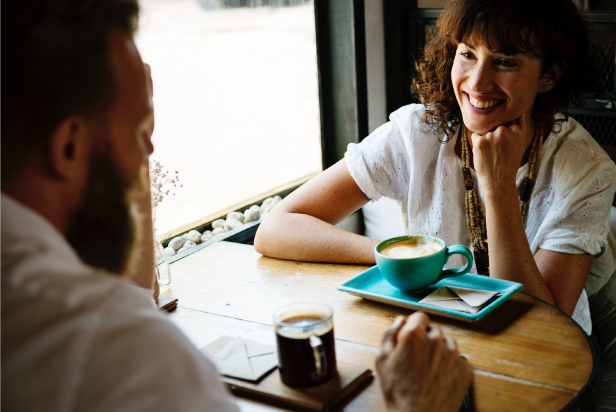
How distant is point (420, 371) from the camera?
81 centimetres

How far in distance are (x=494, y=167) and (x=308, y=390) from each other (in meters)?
0.87

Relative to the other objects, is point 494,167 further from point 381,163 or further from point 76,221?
point 76,221

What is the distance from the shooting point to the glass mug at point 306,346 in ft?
2.88

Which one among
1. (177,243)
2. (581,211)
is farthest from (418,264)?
(177,243)

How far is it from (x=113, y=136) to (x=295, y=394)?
18.9 inches

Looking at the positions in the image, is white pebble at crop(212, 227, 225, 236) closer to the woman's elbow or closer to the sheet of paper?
the woman's elbow

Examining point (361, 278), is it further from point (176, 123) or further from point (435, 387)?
point (176, 123)

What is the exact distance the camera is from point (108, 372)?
1.70 feet

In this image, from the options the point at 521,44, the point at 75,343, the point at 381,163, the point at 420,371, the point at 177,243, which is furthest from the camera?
the point at 177,243

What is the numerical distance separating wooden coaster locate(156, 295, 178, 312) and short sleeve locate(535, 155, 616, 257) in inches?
36.6

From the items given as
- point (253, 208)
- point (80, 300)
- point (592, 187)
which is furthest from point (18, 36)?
point (253, 208)

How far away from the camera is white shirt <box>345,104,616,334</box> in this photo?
151 cm

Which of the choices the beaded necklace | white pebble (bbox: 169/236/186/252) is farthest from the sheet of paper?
white pebble (bbox: 169/236/186/252)

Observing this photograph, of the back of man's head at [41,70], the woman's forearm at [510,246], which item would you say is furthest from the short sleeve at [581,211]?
the back of man's head at [41,70]
